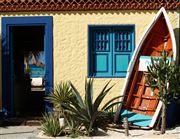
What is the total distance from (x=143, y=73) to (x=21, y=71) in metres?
6.35

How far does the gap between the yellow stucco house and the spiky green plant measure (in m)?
2.43

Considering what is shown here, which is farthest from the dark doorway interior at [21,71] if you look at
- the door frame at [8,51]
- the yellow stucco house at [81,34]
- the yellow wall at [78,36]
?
the yellow wall at [78,36]

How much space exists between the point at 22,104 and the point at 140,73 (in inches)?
214

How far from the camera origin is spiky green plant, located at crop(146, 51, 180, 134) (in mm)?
12836

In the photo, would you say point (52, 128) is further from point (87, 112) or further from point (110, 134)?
point (110, 134)

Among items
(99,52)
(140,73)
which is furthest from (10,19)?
(140,73)

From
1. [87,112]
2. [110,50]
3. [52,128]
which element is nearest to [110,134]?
[87,112]

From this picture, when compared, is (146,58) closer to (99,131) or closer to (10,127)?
(99,131)

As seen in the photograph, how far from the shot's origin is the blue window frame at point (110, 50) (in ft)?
50.9

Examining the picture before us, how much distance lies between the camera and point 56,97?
1431 cm

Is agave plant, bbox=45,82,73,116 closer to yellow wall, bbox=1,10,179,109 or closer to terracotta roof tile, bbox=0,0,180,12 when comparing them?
yellow wall, bbox=1,10,179,109

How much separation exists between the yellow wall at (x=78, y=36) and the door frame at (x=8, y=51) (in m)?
0.14

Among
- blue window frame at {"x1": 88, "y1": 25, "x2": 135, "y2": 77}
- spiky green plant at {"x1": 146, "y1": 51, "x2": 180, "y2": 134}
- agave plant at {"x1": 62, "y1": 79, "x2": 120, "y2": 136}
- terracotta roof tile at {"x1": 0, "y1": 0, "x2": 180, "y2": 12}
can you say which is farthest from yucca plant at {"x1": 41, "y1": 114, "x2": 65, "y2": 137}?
terracotta roof tile at {"x1": 0, "y1": 0, "x2": 180, "y2": 12}

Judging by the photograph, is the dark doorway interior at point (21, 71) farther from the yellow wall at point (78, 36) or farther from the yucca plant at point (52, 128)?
the yucca plant at point (52, 128)
